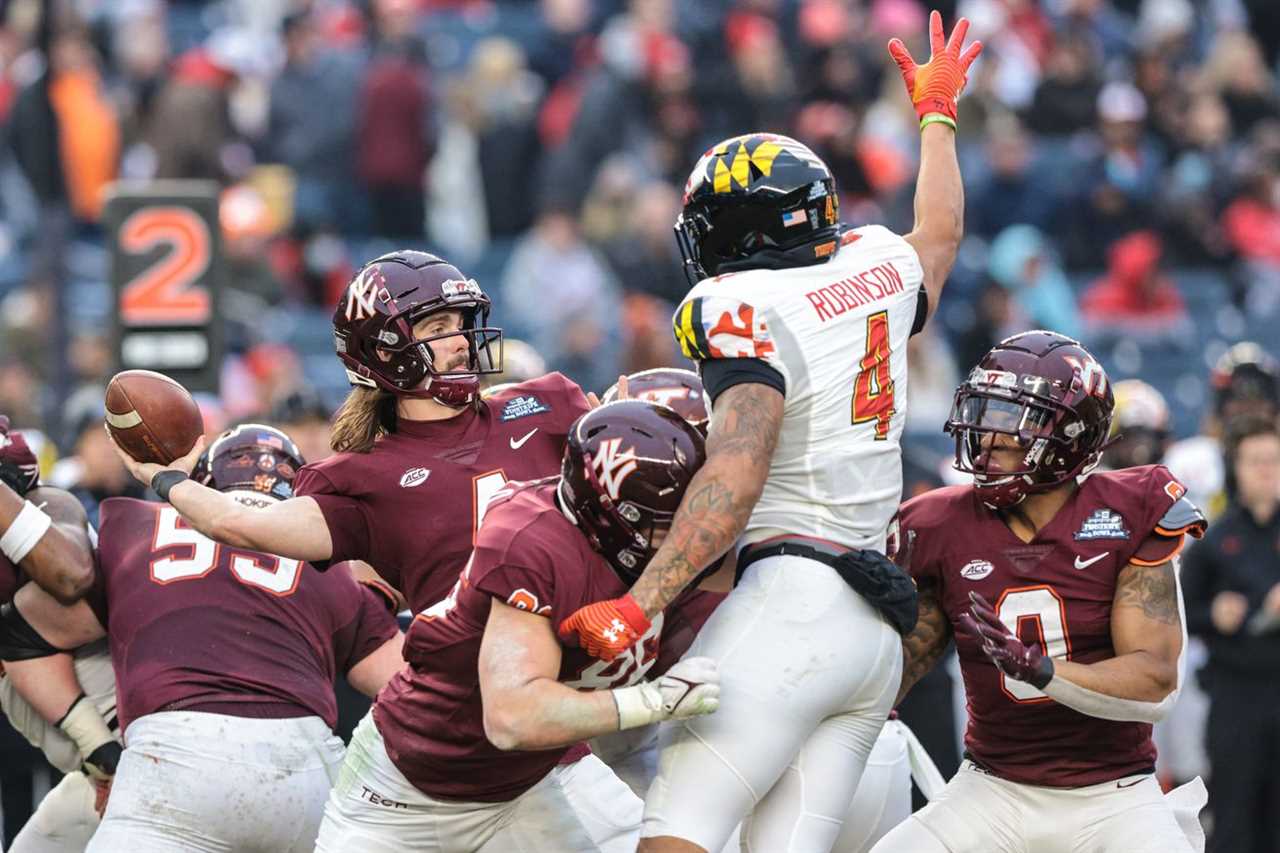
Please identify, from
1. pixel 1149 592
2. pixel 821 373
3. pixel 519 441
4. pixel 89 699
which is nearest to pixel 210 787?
pixel 89 699

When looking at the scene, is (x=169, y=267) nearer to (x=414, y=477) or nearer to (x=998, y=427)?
(x=414, y=477)

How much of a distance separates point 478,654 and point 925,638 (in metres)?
1.32

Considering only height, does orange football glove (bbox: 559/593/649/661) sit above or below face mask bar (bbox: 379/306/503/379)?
below

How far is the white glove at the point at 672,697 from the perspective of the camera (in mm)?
4496

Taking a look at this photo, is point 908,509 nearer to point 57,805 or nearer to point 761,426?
point 761,426

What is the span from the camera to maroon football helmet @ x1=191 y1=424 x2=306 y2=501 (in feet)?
19.4

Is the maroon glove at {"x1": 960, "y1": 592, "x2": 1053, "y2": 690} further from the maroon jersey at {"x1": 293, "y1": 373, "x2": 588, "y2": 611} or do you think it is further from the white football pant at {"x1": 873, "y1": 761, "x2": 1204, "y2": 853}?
the maroon jersey at {"x1": 293, "y1": 373, "x2": 588, "y2": 611}

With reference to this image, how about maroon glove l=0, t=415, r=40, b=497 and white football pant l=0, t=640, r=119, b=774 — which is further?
white football pant l=0, t=640, r=119, b=774

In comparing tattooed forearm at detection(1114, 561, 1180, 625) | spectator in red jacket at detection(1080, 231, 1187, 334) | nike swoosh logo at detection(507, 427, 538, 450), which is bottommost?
spectator in red jacket at detection(1080, 231, 1187, 334)

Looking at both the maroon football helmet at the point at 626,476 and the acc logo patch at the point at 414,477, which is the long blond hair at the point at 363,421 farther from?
the maroon football helmet at the point at 626,476

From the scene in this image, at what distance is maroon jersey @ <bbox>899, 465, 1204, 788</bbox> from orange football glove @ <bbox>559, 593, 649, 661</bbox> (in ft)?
3.56

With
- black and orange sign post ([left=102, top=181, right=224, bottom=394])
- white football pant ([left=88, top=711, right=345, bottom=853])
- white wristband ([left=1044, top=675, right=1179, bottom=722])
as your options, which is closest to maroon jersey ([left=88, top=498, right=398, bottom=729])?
white football pant ([left=88, top=711, right=345, bottom=853])

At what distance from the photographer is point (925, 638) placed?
5430 mm

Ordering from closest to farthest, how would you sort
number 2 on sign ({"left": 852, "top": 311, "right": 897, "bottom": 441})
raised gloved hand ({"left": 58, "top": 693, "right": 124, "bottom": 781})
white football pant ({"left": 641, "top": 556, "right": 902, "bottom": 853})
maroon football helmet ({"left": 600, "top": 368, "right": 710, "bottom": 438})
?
white football pant ({"left": 641, "top": 556, "right": 902, "bottom": 853}), number 2 on sign ({"left": 852, "top": 311, "right": 897, "bottom": 441}), raised gloved hand ({"left": 58, "top": 693, "right": 124, "bottom": 781}), maroon football helmet ({"left": 600, "top": 368, "right": 710, "bottom": 438})
